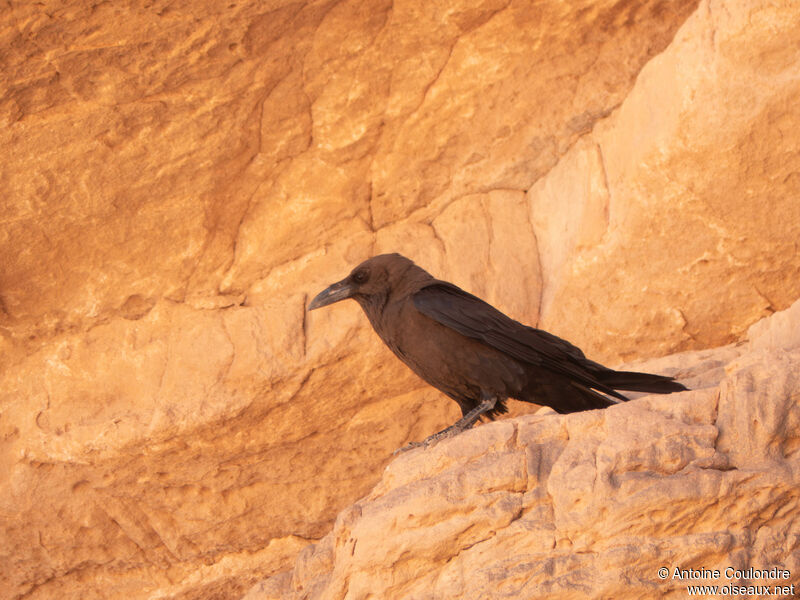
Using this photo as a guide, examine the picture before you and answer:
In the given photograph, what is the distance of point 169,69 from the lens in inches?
245

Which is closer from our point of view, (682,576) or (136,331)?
(682,576)

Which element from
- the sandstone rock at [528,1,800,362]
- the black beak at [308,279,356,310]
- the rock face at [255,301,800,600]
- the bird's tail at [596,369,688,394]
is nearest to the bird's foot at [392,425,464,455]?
the rock face at [255,301,800,600]

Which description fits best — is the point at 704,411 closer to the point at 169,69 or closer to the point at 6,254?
the point at 169,69

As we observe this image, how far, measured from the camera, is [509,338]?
5211 millimetres

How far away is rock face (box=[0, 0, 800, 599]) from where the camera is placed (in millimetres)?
6168

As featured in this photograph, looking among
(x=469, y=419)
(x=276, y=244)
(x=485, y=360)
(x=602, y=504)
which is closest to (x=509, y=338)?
(x=485, y=360)

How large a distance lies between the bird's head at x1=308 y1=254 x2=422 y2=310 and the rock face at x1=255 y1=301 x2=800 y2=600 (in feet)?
4.18

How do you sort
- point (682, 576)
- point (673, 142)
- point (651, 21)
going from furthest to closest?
1. point (651, 21)
2. point (673, 142)
3. point (682, 576)

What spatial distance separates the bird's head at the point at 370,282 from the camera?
18.4 feet

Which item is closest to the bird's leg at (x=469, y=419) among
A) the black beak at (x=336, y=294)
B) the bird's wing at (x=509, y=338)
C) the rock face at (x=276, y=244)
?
the bird's wing at (x=509, y=338)

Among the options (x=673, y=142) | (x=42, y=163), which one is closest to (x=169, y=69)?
(x=42, y=163)

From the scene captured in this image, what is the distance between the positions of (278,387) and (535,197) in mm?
2117

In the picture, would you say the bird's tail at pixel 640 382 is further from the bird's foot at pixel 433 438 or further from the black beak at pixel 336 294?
the black beak at pixel 336 294

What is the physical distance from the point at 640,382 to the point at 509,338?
0.69m
